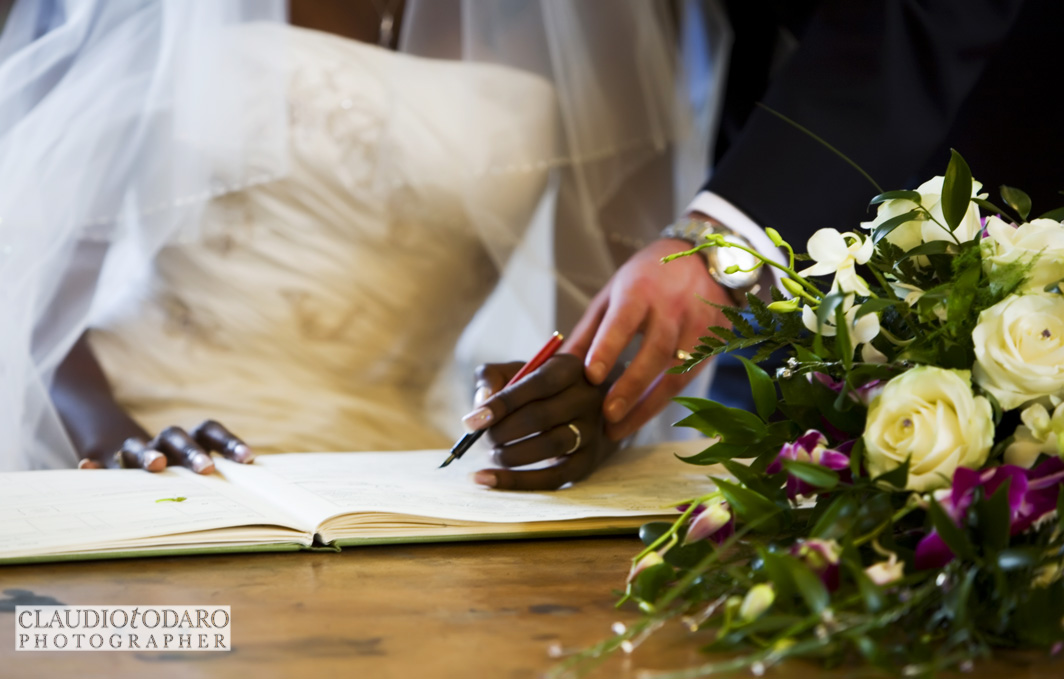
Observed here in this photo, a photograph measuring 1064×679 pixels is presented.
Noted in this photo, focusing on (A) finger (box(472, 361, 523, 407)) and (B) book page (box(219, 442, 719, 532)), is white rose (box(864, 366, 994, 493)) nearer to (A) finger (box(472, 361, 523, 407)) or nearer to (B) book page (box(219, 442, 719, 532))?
(B) book page (box(219, 442, 719, 532))

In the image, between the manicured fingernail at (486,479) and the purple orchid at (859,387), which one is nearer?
the purple orchid at (859,387)

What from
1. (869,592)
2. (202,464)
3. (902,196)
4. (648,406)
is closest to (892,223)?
(902,196)

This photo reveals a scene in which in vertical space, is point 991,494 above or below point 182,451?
above

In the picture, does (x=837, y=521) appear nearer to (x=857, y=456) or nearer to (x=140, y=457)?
(x=857, y=456)

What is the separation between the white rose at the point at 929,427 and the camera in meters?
0.43

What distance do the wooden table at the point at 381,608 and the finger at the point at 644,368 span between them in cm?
25

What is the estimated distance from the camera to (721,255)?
0.98m

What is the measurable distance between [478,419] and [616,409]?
185 mm

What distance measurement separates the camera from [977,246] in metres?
0.48

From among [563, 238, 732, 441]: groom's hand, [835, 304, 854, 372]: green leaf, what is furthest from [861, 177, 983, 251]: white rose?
[563, 238, 732, 441]: groom's hand

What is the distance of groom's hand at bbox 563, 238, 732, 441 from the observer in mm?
888

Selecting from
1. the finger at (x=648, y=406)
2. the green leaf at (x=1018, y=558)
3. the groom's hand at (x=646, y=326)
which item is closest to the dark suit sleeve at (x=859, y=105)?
the groom's hand at (x=646, y=326)

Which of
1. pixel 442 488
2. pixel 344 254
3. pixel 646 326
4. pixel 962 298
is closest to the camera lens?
pixel 962 298

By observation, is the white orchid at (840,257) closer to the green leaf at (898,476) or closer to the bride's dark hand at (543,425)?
the green leaf at (898,476)
